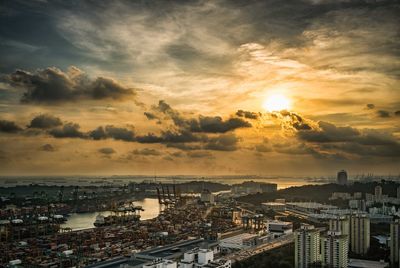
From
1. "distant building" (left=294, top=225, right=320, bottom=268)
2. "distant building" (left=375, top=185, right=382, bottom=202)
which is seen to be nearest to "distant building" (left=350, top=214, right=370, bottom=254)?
"distant building" (left=294, top=225, right=320, bottom=268)

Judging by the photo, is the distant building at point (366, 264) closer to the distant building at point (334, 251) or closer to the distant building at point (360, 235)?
the distant building at point (334, 251)

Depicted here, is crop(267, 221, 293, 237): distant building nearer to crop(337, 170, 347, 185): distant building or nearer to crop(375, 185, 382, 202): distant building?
crop(375, 185, 382, 202): distant building

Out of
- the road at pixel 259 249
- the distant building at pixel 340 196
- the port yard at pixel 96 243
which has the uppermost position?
the distant building at pixel 340 196

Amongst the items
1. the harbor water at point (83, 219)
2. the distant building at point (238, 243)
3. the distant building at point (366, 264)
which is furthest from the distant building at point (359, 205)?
the distant building at point (366, 264)

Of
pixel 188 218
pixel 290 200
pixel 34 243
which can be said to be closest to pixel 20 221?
pixel 34 243

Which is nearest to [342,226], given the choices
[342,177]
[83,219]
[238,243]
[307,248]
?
[307,248]

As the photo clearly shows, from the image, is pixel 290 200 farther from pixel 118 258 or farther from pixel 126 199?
pixel 118 258
